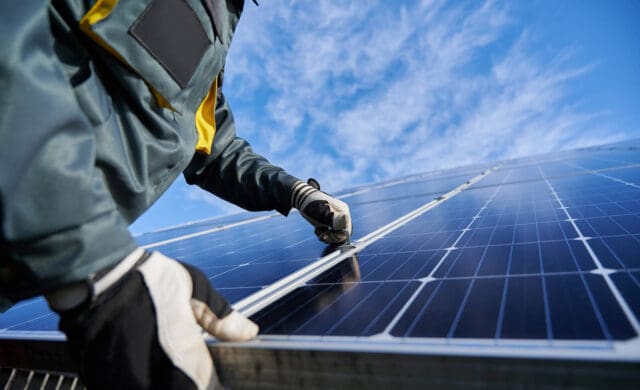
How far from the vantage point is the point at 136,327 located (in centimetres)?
109

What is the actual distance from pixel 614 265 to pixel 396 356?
3.99ft

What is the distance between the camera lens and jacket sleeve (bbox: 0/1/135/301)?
92cm

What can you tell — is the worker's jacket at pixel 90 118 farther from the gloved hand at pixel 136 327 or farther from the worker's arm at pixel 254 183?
the worker's arm at pixel 254 183

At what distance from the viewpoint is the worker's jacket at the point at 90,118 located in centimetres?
94

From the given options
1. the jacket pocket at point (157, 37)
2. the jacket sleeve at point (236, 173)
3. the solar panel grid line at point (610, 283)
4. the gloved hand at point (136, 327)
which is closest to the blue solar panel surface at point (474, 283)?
the solar panel grid line at point (610, 283)

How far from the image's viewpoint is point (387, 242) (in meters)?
3.00

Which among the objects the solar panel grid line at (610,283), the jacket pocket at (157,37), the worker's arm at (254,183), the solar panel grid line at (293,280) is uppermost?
the jacket pocket at (157,37)

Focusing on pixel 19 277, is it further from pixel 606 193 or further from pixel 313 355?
pixel 606 193

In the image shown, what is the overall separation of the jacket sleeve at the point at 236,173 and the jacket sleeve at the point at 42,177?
5.79 ft

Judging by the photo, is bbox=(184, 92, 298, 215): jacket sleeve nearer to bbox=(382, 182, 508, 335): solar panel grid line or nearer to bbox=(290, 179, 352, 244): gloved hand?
bbox=(290, 179, 352, 244): gloved hand

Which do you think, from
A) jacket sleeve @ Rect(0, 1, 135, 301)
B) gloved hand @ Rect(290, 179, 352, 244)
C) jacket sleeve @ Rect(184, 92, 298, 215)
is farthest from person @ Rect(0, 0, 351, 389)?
gloved hand @ Rect(290, 179, 352, 244)

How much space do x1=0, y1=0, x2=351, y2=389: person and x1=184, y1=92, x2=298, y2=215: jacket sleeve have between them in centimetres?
114

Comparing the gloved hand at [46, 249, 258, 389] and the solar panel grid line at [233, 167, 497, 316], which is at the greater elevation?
the gloved hand at [46, 249, 258, 389]

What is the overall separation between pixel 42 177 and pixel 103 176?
1.31 feet
